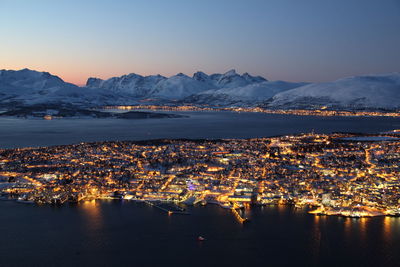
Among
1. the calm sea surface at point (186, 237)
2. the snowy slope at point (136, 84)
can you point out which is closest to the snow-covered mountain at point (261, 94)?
the snowy slope at point (136, 84)

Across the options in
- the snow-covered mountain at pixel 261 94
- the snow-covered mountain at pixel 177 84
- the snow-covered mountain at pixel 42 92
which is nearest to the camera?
the snow-covered mountain at pixel 261 94

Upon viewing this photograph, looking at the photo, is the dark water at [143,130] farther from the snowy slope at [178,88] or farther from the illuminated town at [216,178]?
the snowy slope at [178,88]

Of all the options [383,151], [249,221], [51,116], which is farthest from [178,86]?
[249,221]

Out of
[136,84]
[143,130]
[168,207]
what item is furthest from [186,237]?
[136,84]

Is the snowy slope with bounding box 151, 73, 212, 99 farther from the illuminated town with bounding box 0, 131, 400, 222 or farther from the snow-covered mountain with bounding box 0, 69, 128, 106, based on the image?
the illuminated town with bounding box 0, 131, 400, 222

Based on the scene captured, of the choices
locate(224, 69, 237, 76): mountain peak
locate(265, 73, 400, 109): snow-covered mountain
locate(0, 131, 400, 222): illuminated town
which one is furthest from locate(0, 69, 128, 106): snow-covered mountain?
locate(224, 69, 237, 76): mountain peak

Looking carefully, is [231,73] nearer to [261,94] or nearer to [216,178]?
[261,94]

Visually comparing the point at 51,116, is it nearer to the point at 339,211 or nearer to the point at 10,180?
the point at 10,180
